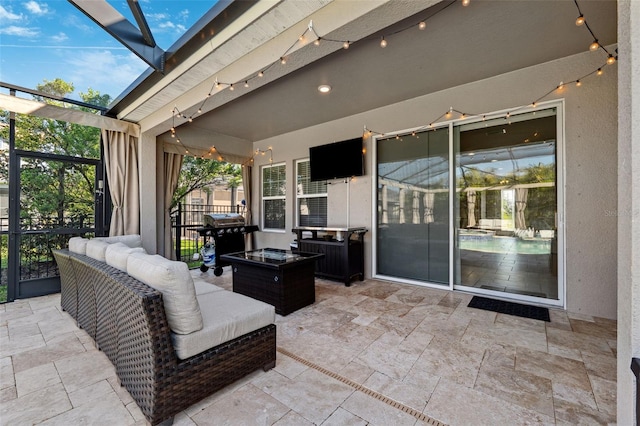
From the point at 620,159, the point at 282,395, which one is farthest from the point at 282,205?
the point at 620,159

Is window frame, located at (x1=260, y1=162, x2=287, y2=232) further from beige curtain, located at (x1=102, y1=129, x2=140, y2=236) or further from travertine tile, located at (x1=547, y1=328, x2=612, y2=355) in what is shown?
travertine tile, located at (x1=547, y1=328, x2=612, y2=355)

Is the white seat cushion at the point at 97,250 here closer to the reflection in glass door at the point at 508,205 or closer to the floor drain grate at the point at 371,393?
the floor drain grate at the point at 371,393

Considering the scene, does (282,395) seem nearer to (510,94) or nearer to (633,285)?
(633,285)

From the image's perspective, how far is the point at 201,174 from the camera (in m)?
7.48

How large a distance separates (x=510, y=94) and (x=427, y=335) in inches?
122

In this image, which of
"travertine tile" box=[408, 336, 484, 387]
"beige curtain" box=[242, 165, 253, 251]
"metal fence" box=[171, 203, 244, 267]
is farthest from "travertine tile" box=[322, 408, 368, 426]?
"beige curtain" box=[242, 165, 253, 251]

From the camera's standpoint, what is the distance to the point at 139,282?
163cm

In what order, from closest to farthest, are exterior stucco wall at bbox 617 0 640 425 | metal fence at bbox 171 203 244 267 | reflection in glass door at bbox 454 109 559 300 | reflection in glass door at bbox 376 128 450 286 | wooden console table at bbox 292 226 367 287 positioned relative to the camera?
exterior stucco wall at bbox 617 0 640 425 < reflection in glass door at bbox 454 109 559 300 < reflection in glass door at bbox 376 128 450 286 < wooden console table at bbox 292 226 367 287 < metal fence at bbox 171 203 244 267

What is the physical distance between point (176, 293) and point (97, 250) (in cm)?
148

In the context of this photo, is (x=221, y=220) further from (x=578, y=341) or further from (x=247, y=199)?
(x=578, y=341)

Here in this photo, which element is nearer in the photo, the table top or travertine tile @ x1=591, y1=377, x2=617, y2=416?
travertine tile @ x1=591, y1=377, x2=617, y2=416

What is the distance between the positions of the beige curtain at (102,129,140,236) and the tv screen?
3.06 metres

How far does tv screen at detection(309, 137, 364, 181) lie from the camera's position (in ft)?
15.1

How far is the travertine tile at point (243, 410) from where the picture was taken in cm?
150
